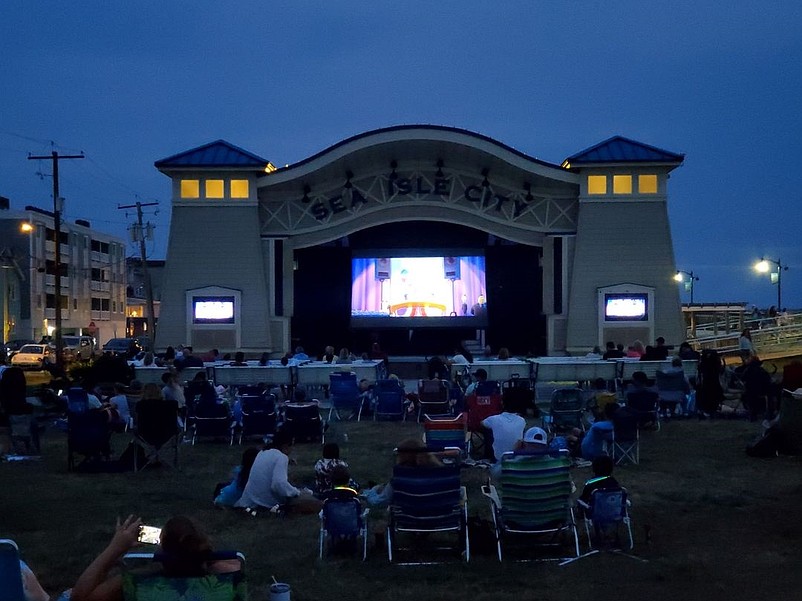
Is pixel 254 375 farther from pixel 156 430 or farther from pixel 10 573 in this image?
pixel 10 573

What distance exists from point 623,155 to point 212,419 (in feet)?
56.0

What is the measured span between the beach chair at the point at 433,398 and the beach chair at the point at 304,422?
2.15 meters

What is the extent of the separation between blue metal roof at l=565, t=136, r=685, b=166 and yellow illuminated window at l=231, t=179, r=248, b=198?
9.48 meters

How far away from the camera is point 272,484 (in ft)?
26.0

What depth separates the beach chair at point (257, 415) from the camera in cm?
1252

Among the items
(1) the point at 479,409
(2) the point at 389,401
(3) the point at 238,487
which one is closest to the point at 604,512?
(3) the point at 238,487

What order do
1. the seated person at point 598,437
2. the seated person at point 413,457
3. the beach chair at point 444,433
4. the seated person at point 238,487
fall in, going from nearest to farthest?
the seated person at point 413,457, the seated person at point 238,487, the seated person at point 598,437, the beach chair at point 444,433

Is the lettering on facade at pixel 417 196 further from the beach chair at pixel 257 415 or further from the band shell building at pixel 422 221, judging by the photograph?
the beach chair at pixel 257 415

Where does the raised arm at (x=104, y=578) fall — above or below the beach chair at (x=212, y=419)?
above

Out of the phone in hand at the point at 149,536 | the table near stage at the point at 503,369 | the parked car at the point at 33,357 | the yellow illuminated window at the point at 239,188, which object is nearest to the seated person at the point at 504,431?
the phone in hand at the point at 149,536

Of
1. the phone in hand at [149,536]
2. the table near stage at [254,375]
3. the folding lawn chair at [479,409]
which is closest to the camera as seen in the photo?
the phone in hand at [149,536]

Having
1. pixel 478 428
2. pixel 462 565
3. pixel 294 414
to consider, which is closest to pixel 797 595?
pixel 462 565

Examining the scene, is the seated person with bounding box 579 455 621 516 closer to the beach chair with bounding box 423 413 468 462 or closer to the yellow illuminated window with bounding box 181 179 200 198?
the beach chair with bounding box 423 413 468 462

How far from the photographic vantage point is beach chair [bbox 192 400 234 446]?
12562 mm
